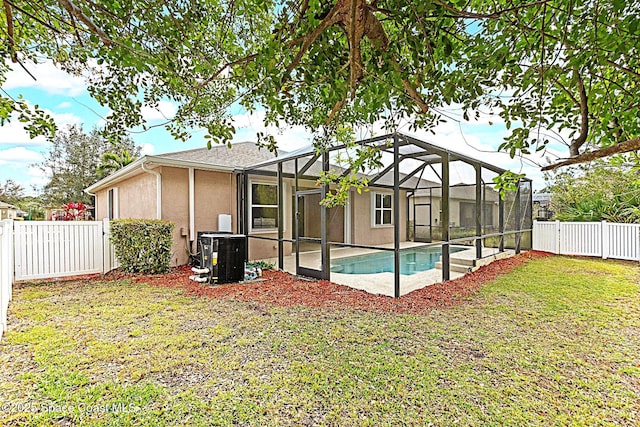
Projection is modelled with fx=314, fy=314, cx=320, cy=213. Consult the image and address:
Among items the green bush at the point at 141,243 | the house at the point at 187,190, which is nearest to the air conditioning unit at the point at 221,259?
the green bush at the point at 141,243

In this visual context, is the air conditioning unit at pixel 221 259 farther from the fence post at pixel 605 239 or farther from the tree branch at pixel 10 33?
the fence post at pixel 605 239

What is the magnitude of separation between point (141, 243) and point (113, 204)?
7.29m

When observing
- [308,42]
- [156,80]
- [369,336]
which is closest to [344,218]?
[369,336]

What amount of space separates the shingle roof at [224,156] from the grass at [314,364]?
489 centimetres

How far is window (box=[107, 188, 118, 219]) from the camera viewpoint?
40.9 feet

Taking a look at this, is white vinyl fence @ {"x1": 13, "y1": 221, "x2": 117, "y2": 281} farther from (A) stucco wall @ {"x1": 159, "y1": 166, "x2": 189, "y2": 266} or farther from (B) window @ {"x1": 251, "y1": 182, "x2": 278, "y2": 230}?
(B) window @ {"x1": 251, "y1": 182, "x2": 278, "y2": 230}

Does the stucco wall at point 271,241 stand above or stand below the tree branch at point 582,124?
below

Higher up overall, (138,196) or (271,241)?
(138,196)

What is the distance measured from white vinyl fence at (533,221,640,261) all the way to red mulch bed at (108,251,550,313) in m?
5.46

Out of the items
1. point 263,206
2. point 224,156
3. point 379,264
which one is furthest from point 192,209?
point 379,264

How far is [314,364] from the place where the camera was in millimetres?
3162

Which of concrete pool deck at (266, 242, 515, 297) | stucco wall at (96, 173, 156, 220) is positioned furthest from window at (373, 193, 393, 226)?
stucco wall at (96, 173, 156, 220)

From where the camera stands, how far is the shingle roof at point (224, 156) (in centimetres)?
918

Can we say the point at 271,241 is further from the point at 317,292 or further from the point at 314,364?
the point at 314,364
